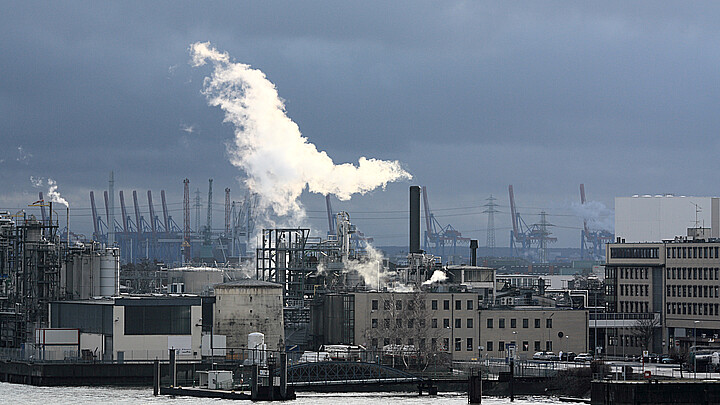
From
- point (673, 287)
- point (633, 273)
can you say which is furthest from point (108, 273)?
point (673, 287)

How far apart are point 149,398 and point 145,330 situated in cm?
1548

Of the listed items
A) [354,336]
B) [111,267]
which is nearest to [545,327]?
[354,336]

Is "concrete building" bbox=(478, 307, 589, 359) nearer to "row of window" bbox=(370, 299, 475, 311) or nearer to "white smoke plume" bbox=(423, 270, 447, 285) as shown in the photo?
"row of window" bbox=(370, 299, 475, 311)

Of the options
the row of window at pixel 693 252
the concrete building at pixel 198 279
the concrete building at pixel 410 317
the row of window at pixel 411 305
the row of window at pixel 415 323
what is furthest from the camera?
the concrete building at pixel 198 279

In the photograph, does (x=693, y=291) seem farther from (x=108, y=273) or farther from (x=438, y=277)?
(x=108, y=273)

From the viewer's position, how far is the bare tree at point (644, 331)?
132125 millimetres

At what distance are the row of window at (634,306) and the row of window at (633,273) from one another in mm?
2489

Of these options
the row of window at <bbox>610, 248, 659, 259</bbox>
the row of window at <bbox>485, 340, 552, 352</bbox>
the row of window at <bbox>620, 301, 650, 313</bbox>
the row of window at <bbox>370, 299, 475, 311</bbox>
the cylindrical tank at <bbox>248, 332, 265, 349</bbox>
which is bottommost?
the row of window at <bbox>485, 340, 552, 352</bbox>

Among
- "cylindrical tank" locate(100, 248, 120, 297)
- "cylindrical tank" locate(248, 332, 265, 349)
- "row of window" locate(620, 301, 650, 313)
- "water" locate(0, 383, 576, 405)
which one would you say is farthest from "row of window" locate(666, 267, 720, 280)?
"cylindrical tank" locate(100, 248, 120, 297)

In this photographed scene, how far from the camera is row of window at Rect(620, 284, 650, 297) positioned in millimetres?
143000

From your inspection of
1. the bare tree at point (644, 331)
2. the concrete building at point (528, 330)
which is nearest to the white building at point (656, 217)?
the bare tree at point (644, 331)

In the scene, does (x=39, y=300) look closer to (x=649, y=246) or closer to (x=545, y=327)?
(x=545, y=327)

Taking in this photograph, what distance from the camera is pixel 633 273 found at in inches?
5689

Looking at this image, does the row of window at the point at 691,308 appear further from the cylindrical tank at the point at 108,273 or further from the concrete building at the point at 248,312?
the cylindrical tank at the point at 108,273
